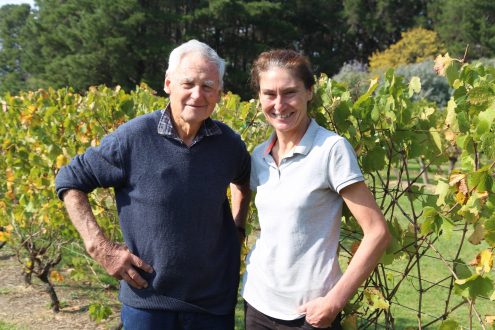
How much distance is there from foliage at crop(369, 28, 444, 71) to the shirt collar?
104 ft

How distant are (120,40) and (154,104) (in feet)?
87.1

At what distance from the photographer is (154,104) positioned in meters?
4.71

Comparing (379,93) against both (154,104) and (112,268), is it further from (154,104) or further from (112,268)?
(154,104)

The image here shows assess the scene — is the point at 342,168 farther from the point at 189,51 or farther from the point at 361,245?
the point at 189,51

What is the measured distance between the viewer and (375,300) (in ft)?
6.83

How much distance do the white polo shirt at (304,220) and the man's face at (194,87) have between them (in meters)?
0.37

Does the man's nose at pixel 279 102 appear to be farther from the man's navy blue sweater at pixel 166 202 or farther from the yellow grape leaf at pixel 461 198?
the yellow grape leaf at pixel 461 198

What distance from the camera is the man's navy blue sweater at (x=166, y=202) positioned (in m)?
2.07

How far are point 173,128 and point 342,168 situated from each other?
2.14 ft

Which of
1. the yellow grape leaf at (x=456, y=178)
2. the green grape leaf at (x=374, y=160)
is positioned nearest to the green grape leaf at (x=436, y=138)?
the green grape leaf at (x=374, y=160)

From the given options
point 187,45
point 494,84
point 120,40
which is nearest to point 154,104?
point 187,45

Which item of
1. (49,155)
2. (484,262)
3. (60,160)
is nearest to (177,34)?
(49,155)

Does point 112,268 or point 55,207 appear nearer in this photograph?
point 112,268

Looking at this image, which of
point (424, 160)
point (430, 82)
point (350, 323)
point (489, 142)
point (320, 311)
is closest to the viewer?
point (489, 142)
